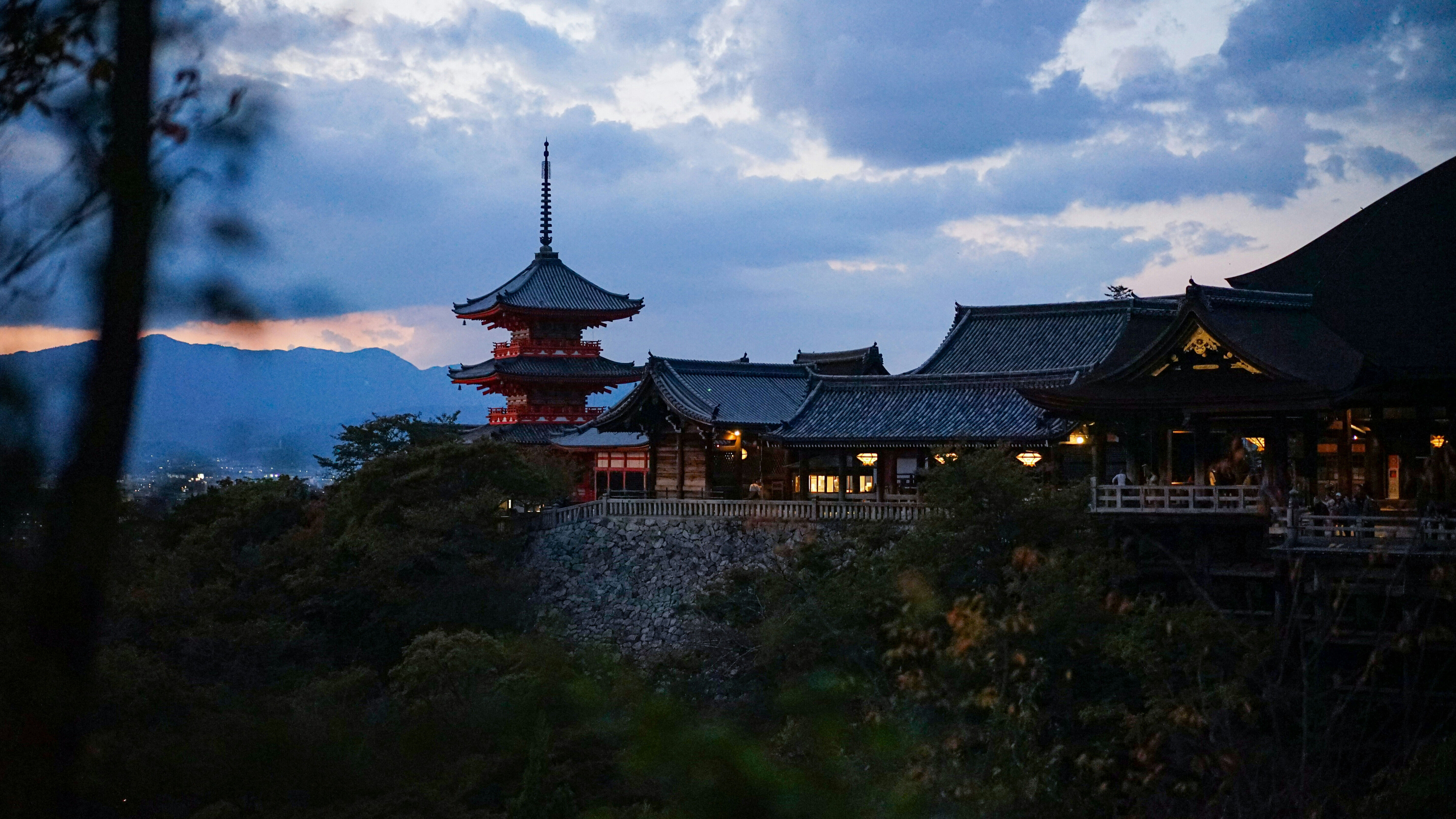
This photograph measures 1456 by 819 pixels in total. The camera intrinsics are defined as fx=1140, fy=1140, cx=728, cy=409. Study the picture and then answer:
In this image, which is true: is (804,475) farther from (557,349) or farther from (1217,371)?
(557,349)

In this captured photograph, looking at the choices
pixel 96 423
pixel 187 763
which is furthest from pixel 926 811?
pixel 96 423

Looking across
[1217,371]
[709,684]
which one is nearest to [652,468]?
[709,684]

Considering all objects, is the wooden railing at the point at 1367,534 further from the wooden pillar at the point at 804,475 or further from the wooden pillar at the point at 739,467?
the wooden pillar at the point at 739,467

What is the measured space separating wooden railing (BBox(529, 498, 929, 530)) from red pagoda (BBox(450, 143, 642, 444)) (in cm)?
1086

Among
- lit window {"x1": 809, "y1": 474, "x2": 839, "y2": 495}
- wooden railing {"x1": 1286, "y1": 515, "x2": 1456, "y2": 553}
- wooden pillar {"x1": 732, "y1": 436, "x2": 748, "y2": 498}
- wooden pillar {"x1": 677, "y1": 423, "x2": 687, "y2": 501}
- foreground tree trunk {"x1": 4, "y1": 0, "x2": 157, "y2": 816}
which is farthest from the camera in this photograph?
wooden pillar {"x1": 732, "y1": 436, "x2": 748, "y2": 498}

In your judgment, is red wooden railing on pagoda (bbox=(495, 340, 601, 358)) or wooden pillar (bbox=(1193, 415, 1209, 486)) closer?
wooden pillar (bbox=(1193, 415, 1209, 486))

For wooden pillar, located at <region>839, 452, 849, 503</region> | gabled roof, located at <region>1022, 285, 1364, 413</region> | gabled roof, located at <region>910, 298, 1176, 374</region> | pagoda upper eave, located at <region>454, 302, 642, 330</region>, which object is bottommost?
wooden pillar, located at <region>839, 452, 849, 503</region>

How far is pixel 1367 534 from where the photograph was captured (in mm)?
16500

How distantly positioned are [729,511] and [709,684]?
548 cm

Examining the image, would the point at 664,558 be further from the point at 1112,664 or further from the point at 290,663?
the point at 1112,664

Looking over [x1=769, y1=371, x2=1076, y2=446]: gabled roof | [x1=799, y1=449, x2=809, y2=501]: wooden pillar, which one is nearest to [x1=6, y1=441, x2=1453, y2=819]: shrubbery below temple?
[x1=769, y1=371, x2=1076, y2=446]: gabled roof

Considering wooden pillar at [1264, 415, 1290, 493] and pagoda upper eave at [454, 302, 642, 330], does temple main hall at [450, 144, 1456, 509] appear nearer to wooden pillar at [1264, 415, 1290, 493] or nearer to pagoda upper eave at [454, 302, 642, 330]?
wooden pillar at [1264, 415, 1290, 493]

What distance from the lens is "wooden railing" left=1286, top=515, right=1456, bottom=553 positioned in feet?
49.3

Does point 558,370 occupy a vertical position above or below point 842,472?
above
